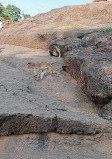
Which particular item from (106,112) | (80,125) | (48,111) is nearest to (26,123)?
(48,111)

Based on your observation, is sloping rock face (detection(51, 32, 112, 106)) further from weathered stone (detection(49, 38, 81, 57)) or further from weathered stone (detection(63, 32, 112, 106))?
weathered stone (detection(49, 38, 81, 57))

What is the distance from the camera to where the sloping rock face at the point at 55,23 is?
12.7 meters

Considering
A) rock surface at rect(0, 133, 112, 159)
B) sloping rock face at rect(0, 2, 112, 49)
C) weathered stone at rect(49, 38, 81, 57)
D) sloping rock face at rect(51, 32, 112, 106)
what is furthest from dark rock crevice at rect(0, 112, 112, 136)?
sloping rock face at rect(0, 2, 112, 49)

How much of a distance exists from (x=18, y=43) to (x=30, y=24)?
3.09m

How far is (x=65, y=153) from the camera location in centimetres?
356

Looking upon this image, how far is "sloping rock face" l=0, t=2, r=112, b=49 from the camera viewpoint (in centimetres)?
1270

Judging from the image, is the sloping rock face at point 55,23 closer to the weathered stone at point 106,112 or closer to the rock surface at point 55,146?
the weathered stone at point 106,112

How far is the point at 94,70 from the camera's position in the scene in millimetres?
5254

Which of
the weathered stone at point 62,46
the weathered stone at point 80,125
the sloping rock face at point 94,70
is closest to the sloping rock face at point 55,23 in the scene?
the weathered stone at point 62,46

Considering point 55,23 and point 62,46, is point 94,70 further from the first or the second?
point 55,23

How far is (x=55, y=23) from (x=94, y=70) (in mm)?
10821

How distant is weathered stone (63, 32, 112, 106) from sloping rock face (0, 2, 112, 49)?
5622 millimetres

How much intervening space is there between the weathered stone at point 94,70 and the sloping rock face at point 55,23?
221 inches

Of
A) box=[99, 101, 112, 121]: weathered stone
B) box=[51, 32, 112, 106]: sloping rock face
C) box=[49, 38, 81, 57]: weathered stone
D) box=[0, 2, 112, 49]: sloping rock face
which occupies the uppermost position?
box=[0, 2, 112, 49]: sloping rock face
